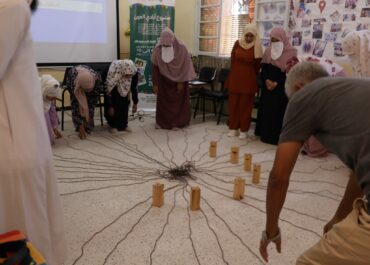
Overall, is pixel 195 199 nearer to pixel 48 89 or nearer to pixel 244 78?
pixel 48 89

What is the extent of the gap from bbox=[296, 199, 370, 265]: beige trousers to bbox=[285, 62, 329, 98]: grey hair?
1.39 ft

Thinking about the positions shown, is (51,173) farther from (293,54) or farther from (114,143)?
(293,54)

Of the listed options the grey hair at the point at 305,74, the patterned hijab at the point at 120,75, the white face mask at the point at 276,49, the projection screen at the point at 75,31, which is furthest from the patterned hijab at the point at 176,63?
the grey hair at the point at 305,74

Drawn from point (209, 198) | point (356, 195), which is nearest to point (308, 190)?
point (209, 198)

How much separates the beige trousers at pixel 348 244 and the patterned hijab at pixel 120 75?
355cm

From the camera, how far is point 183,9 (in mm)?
5980

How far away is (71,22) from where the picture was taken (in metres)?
5.16

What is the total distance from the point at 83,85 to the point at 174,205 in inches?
81.8

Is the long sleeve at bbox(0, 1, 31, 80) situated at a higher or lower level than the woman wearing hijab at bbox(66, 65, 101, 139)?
higher

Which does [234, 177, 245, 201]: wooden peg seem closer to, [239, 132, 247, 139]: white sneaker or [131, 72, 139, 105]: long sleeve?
[239, 132, 247, 139]: white sneaker

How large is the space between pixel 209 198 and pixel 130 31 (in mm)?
3616

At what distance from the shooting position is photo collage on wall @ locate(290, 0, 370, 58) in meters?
3.74

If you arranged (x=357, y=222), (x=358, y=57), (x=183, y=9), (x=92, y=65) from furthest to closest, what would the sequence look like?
1. (x=183, y=9)
2. (x=92, y=65)
3. (x=358, y=57)
4. (x=357, y=222)

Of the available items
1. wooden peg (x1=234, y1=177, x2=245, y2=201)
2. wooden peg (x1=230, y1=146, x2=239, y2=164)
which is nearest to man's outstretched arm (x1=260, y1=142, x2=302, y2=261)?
wooden peg (x1=234, y1=177, x2=245, y2=201)
